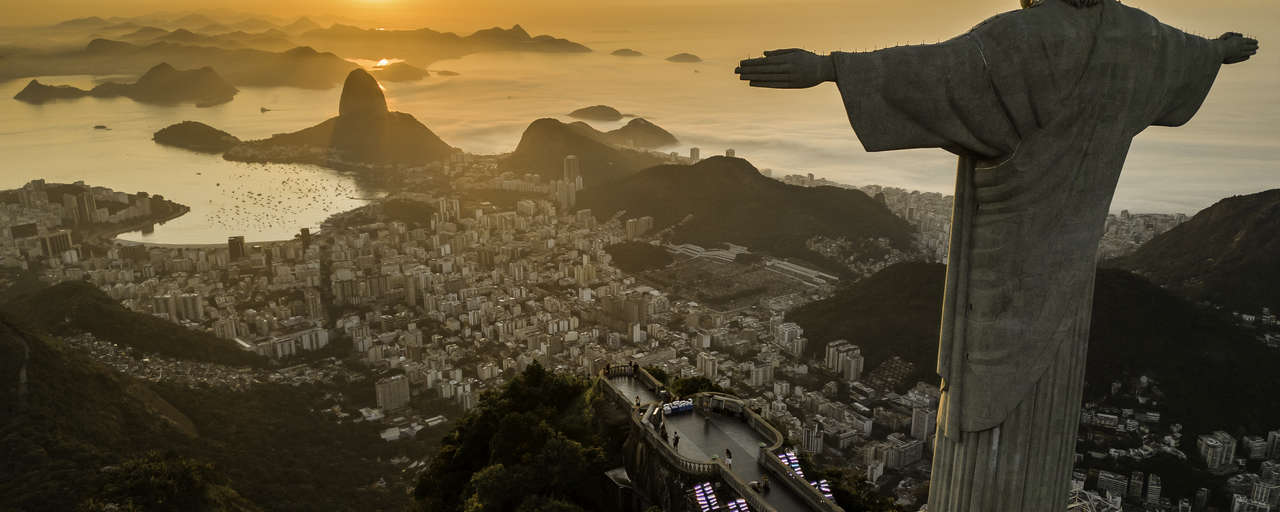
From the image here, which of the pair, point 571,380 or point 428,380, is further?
point 428,380

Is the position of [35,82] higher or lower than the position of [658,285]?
higher

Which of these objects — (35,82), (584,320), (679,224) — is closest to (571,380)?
(584,320)

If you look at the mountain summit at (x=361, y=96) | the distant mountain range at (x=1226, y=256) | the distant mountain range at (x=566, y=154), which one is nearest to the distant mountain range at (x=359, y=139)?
the mountain summit at (x=361, y=96)

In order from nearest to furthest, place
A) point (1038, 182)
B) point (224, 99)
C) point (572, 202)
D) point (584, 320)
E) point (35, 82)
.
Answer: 1. point (1038, 182)
2. point (584, 320)
3. point (572, 202)
4. point (35, 82)
5. point (224, 99)

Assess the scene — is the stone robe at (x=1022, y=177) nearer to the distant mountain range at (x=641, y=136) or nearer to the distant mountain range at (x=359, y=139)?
the distant mountain range at (x=359, y=139)

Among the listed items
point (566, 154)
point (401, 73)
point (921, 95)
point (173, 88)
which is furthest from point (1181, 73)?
point (401, 73)

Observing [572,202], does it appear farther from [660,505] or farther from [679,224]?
[660,505]

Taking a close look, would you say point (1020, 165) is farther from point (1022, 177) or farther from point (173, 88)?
point (173, 88)
